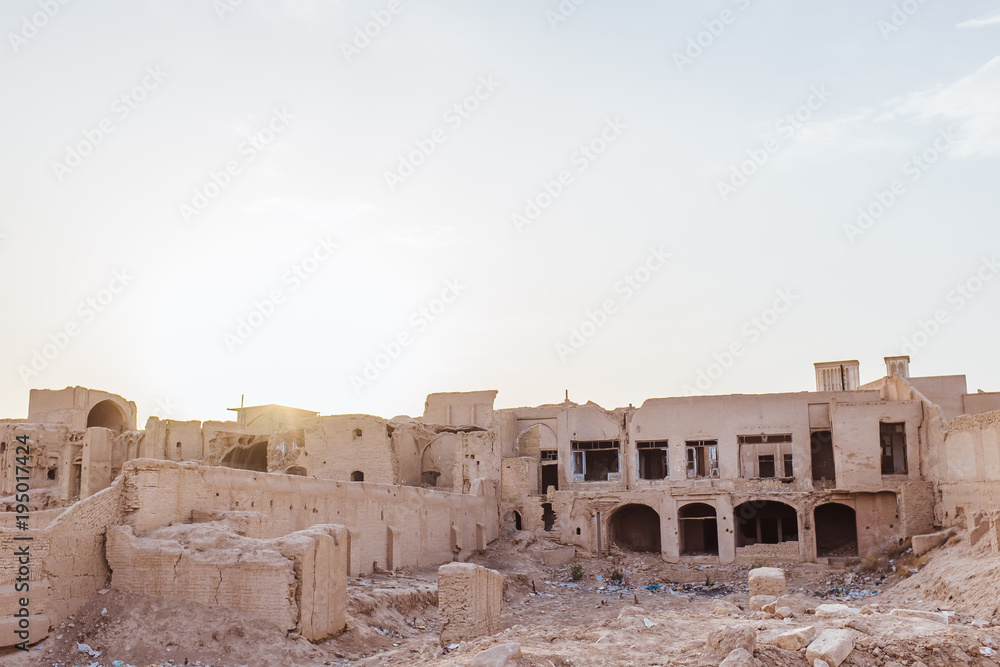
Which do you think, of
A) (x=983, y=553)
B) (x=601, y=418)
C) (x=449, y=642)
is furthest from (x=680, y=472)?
(x=449, y=642)

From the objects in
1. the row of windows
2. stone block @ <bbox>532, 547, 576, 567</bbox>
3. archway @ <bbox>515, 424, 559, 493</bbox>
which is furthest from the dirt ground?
archway @ <bbox>515, 424, 559, 493</bbox>

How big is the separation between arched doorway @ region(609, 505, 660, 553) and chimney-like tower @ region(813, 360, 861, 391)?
9.65 meters

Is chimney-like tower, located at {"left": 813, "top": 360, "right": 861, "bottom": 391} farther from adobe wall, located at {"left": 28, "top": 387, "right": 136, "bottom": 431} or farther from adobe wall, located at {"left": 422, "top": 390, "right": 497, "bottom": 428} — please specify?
adobe wall, located at {"left": 28, "top": 387, "right": 136, "bottom": 431}

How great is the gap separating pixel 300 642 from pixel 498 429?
61.7 feet

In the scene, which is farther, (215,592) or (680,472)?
(680,472)

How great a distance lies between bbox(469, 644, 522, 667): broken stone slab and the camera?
10.5 m

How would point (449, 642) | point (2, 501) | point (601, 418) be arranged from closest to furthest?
point (449, 642) < point (2, 501) < point (601, 418)

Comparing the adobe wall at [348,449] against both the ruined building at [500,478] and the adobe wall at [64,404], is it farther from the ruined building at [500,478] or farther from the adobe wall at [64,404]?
the adobe wall at [64,404]

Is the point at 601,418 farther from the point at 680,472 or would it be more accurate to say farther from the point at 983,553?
the point at 983,553

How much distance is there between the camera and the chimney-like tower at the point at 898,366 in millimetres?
37625

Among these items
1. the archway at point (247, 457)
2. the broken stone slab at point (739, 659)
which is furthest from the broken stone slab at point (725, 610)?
the archway at point (247, 457)

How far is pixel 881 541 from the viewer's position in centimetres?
3023

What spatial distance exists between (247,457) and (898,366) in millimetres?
26194

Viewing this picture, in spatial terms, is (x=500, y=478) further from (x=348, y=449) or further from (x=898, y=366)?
(x=898, y=366)
